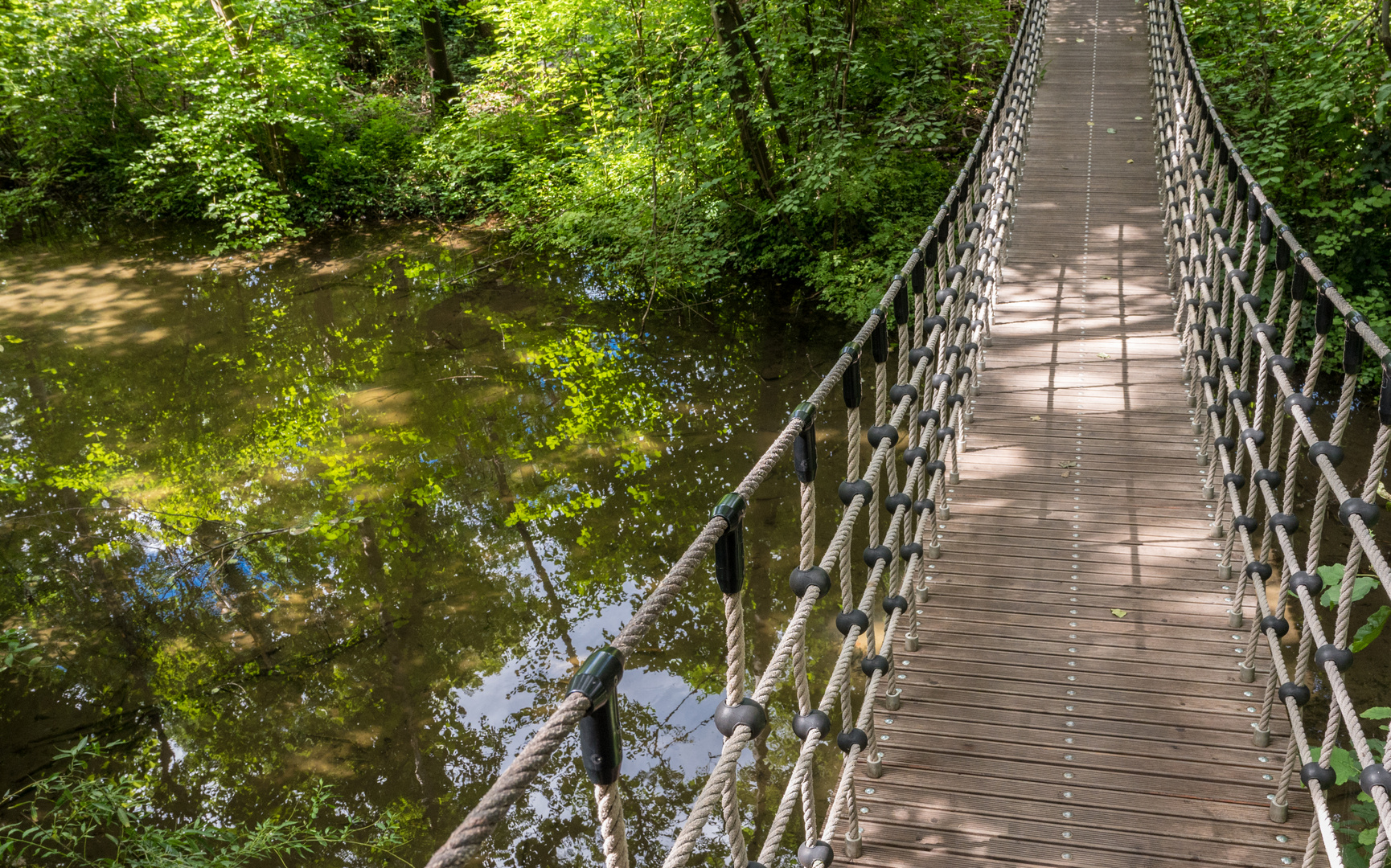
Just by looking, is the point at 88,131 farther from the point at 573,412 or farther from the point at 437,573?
the point at 437,573

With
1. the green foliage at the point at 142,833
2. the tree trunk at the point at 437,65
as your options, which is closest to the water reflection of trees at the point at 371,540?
the green foliage at the point at 142,833

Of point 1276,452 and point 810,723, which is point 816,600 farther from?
point 1276,452

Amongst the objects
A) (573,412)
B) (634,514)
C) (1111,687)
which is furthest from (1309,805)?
(573,412)

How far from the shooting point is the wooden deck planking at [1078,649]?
217cm

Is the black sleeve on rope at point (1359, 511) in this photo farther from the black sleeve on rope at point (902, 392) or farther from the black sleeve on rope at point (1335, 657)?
the black sleeve on rope at point (902, 392)

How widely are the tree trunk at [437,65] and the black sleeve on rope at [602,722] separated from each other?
1376cm

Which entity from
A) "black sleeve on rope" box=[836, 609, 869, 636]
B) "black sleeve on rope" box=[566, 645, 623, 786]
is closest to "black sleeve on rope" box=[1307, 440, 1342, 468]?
"black sleeve on rope" box=[836, 609, 869, 636]

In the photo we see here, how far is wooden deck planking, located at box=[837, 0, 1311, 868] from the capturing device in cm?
217

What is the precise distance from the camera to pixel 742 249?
9.73 metres

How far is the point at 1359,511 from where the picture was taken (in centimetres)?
193

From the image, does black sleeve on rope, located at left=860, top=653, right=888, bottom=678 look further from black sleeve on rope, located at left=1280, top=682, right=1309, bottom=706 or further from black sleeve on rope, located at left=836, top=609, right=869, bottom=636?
black sleeve on rope, located at left=1280, top=682, right=1309, bottom=706

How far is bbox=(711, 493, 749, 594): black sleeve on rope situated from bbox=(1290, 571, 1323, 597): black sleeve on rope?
57.9 inches

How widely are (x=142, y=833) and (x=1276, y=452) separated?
5026mm

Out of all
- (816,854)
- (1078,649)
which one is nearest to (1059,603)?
(1078,649)
